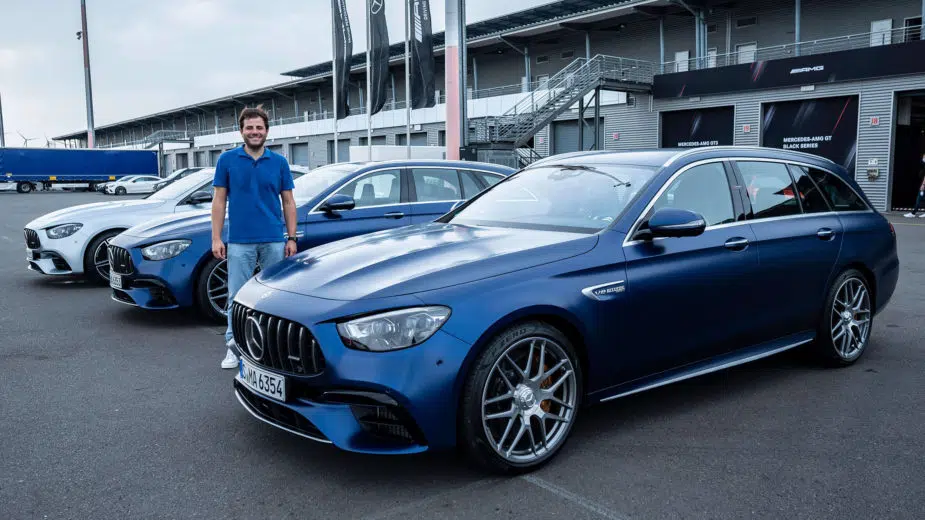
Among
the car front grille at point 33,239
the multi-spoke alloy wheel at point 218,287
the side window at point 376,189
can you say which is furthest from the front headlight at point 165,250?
the car front grille at point 33,239

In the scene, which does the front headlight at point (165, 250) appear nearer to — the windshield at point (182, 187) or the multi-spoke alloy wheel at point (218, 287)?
the multi-spoke alloy wheel at point (218, 287)

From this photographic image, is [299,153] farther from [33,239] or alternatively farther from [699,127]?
[33,239]

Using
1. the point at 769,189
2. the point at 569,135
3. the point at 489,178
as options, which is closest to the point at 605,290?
the point at 769,189

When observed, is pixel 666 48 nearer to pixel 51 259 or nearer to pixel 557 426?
pixel 51 259

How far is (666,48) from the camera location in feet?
113

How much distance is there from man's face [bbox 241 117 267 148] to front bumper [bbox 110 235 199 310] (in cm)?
201

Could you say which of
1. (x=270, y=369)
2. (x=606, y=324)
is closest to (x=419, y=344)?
(x=270, y=369)

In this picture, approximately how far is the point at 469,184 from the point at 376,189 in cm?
110

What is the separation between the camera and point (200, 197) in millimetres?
9438

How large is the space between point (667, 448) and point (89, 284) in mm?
8182

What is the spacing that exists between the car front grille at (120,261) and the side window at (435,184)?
9.15ft

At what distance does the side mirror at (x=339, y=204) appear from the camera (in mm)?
6430

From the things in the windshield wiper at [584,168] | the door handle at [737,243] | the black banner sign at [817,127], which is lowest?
the door handle at [737,243]

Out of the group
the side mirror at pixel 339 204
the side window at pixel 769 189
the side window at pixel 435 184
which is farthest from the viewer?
the side window at pixel 435 184
